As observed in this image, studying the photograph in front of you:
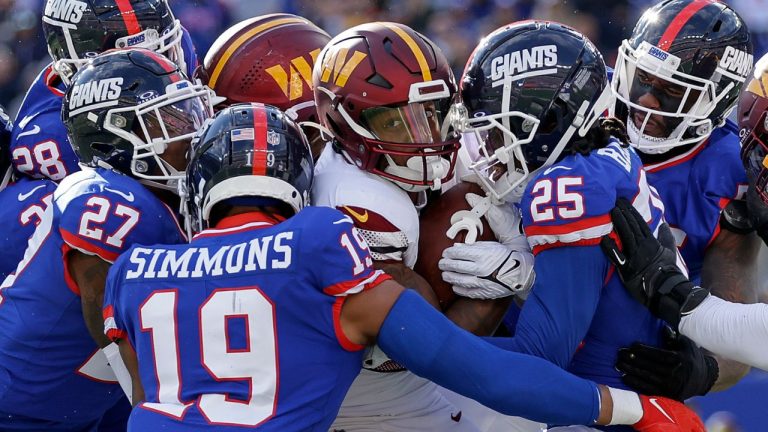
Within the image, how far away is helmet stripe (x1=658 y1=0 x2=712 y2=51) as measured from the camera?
398cm

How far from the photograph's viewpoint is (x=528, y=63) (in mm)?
3234

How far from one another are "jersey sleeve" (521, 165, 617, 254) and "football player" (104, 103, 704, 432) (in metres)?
0.43

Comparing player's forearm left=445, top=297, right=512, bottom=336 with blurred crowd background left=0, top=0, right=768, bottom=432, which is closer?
player's forearm left=445, top=297, right=512, bottom=336

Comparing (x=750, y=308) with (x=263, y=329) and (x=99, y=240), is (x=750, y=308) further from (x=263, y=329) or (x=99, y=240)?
(x=99, y=240)

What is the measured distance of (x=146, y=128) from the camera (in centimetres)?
342

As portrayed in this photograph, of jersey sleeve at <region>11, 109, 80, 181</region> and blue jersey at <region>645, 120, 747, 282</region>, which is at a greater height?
blue jersey at <region>645, 120, 747, 282</region>

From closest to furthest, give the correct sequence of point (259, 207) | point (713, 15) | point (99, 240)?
point (259, 207), point (99, 240), point (713, 15)

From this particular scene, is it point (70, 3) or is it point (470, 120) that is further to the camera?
point (70, 3)

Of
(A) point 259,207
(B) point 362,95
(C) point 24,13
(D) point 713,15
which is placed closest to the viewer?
(A) point 259,207

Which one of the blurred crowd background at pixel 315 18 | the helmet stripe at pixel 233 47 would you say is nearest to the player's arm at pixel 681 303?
the helmet stripe at pixel 233 47

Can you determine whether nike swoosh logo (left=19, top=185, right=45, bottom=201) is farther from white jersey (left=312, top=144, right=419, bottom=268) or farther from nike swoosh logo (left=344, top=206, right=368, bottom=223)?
nike swoosh logo (left=344, top=206, right=368, bottom=223)

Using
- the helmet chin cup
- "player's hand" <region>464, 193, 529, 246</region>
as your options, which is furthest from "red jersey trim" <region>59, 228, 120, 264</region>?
"player's hand" <region>464, 193, 529, 246</region>

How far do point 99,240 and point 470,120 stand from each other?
1.22 meters

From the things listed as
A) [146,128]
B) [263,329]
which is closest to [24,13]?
[146,128]
